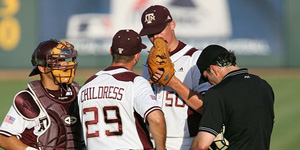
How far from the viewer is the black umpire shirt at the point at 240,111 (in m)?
4.64

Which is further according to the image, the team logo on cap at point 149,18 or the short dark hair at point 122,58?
the team logo on cap at point 149,18

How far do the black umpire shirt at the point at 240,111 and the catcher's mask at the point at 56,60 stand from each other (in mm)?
1297

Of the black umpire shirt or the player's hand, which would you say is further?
the player's hand

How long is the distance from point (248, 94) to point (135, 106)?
0.94 m

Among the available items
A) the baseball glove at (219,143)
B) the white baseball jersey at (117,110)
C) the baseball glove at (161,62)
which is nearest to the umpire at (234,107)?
the baseball glove at (219,143)

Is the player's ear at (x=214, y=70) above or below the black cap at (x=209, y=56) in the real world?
below

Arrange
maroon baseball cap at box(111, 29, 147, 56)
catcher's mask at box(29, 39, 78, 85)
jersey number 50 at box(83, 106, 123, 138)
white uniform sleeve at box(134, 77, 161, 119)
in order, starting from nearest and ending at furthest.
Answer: white uniform sleeve at box(134, 77, 161, 119) → jersey number 50 at box(83, 106, 123, 138) → maroon baseball cap at box(111, 29, 147, 56) → catcher's mask at box(29, 39, 78, 85)

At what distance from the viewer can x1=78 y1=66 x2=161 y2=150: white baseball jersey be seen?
15.3ft

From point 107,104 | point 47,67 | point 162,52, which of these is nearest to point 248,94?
point 162,52

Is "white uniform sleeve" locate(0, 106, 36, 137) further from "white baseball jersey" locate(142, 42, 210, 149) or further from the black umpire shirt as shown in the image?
the black umpire shirt

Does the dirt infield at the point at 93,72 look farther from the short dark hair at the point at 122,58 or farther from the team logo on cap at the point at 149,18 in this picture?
the short dark hair at the point at 122,58

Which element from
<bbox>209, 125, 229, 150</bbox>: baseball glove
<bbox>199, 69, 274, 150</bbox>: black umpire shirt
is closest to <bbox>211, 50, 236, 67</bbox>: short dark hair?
<bbox>199, 69, 274, 150</bbox>: black umpire shirt

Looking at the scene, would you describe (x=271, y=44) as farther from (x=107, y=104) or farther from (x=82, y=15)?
(x=107, y=104)

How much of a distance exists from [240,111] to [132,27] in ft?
31.8
